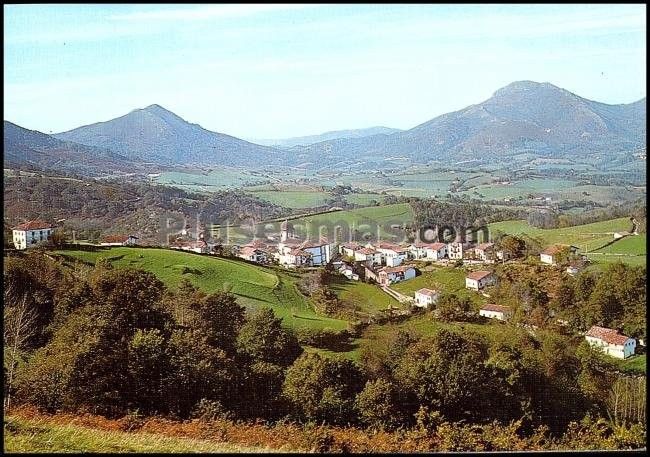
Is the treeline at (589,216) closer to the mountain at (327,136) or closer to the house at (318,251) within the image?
the mountain at (327,136)

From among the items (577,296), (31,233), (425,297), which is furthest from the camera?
(425,297)

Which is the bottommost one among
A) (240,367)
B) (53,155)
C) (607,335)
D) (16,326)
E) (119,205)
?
(240,367)

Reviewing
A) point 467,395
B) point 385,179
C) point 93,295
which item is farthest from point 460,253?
point 93,295

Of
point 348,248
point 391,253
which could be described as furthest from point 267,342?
point 391,253

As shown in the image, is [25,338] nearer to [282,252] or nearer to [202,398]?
[202,398]

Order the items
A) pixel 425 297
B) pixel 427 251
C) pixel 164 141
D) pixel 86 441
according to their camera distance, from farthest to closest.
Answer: pixel 164 141 < pixel 427 251 < pixel 425 297 < pixel 86 441

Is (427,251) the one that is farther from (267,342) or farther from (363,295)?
(267,342)

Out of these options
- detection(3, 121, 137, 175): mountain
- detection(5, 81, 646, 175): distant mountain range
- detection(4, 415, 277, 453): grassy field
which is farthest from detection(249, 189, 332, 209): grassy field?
detection(4, 415, 277, 453): grassy field
